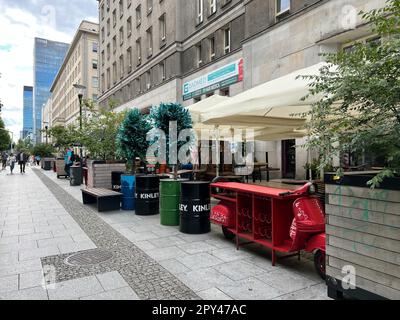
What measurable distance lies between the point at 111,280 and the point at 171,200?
10.2 feet

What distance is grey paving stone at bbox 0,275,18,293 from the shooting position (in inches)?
152

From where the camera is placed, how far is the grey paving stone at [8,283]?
152 inches

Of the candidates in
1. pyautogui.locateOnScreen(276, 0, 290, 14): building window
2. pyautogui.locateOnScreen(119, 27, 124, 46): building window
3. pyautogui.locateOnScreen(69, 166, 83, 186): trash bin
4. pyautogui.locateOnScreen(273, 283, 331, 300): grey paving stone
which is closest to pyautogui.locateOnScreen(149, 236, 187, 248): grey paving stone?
pyautogui.locateOnScreen(273, 283, 331, 300): grey paving stone

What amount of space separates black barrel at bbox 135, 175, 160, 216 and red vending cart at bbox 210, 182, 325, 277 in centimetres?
294

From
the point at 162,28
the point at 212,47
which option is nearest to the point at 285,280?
the point at 212,47

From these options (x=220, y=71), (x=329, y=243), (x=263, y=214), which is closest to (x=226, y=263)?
(x=263, y=214)

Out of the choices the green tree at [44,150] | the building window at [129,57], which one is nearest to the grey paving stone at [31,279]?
the building window at [129,57]

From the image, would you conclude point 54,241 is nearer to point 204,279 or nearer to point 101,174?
point 204,279

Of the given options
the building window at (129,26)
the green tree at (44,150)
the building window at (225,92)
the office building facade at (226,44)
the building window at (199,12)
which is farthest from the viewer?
the green tree at (44,150)

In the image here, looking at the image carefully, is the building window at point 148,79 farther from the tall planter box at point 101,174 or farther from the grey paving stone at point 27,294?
the grey paving stone at point 27,294

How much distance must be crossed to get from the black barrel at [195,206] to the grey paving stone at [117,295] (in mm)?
2680

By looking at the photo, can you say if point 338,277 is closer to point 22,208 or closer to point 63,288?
point 63,288

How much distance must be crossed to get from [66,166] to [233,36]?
13.2 meters

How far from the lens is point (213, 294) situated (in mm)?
3652
